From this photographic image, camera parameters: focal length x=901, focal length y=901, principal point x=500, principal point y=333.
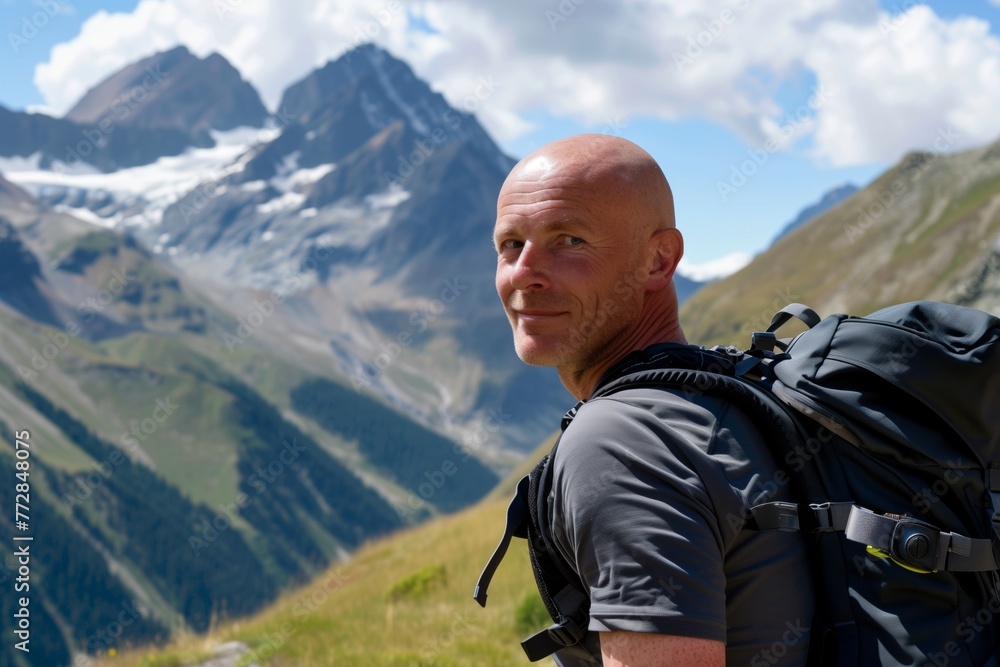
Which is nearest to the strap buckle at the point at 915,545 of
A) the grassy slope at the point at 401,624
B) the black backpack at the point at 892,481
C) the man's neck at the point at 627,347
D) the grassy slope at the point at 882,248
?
the black backpack at the point at 892,481

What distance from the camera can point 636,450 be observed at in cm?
229

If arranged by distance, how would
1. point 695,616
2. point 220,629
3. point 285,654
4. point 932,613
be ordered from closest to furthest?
1. point 695,616
2. point 932,613
3. point 285,654
4. point 220,629

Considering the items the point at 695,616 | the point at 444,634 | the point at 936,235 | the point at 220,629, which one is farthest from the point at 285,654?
the point at 936,235

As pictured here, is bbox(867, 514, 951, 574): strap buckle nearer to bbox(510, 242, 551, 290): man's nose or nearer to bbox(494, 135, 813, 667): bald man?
bbox(494, 135, 813, 667): bald man

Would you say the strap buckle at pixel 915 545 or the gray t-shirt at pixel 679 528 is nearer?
the gray t-shirt at pixel 679 528

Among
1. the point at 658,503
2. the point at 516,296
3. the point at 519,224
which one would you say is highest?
the point at 519,224

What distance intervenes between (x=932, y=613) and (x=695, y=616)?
27.2 inches

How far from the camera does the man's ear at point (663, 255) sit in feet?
9.93

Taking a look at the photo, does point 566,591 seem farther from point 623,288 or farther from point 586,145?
point 586,145

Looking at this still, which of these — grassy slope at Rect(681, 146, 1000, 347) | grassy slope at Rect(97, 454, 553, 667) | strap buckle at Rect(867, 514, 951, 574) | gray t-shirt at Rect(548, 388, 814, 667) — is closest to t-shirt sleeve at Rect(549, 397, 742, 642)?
gray t-shirt at Rect(548, 388, 814, 667)

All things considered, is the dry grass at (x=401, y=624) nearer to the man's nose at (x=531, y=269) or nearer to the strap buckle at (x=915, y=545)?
the man's nose at (x=531, y=269)

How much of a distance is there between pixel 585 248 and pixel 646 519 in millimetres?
1038

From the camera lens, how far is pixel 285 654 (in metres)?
8.27

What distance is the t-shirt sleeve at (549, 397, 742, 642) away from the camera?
216 centimetres
